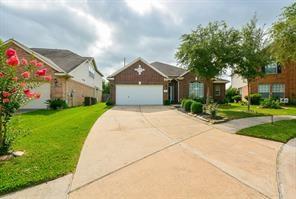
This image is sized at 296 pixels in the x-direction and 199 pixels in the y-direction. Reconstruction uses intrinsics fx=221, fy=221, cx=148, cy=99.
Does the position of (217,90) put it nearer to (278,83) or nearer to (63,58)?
(278,83)

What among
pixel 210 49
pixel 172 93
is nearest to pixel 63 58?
pixel 172 93

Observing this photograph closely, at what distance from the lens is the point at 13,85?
567cm

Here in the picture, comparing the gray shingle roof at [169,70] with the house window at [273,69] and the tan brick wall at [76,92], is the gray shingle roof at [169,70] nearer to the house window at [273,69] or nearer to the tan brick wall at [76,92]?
the tan brick wall at [76,92]

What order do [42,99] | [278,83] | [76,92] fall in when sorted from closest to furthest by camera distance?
[42,99] → [76,92] → [278,83]

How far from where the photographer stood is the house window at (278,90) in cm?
2642

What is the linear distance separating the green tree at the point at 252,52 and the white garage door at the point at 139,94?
9437 millimetres

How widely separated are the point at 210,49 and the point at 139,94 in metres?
10.3

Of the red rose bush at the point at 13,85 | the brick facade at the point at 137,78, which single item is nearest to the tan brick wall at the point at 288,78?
the brick facade at the point at 137,78

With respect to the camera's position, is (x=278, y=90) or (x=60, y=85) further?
(x=278, y=90)

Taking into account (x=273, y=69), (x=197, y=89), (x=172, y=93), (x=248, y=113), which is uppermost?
(x=273, y=69)

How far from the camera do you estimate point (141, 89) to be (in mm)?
24500

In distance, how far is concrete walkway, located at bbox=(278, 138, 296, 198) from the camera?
13.7 ft

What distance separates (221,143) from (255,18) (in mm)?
14502

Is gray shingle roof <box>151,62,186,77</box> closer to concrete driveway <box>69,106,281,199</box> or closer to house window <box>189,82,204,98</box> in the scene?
house window <box>189,82,204,98</box>
